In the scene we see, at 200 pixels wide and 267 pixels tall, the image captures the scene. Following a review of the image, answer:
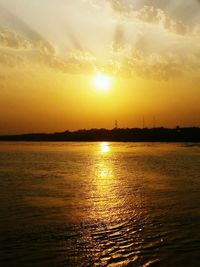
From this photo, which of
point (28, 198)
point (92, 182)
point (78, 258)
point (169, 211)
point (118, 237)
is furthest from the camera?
point (92, 182)

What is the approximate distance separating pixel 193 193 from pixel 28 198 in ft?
32.1

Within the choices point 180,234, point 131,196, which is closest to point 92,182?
point 131,196

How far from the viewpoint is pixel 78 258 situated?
429 inches

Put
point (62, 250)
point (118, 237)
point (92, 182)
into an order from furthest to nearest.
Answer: point (92, 182), point (118, 237), point (62, 250)

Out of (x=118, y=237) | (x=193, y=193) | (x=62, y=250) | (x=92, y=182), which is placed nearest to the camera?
(x=62, y=250)

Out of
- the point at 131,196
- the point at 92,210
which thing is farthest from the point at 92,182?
the point at 92,210

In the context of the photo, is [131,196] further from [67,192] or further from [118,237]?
[118,237]

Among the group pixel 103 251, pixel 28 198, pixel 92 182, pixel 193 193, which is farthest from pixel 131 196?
pixel 103 251

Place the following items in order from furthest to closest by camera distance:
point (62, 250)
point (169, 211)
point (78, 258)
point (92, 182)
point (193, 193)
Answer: point (92, 182) < point (193, 193) < point (169, 211) < point (62, 250) < point (78, 258)

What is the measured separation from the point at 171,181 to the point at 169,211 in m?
13.0

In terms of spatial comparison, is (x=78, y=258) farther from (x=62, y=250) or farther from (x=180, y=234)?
(x=180, y=234)

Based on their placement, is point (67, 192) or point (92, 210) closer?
point (92, 210)

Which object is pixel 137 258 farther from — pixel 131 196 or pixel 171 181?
pixel 171 181

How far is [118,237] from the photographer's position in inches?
513
